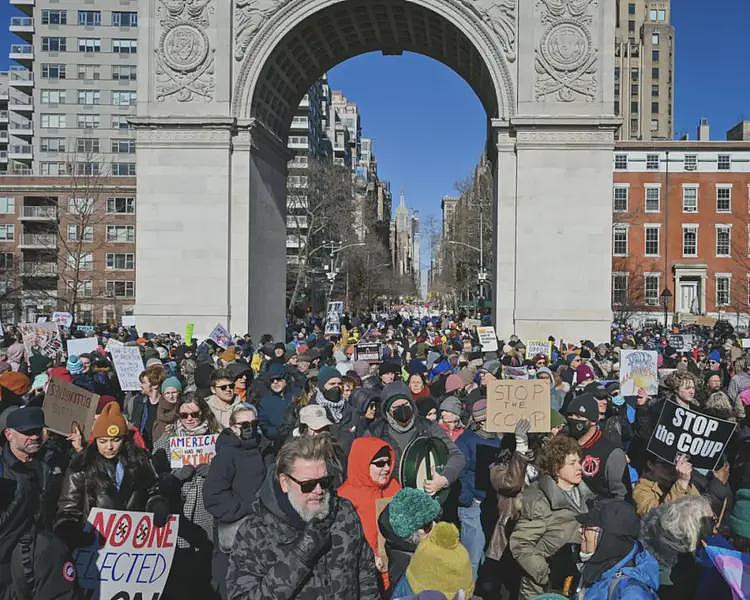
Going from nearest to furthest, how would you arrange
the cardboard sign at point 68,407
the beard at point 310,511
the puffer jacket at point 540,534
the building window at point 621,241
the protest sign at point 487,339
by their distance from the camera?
the beard at point 310,511 < the puffer jacket at point 540,534 < the cardboard sign at point 68,407 < the protest sign at point 487,339 < the building window at point 621,241

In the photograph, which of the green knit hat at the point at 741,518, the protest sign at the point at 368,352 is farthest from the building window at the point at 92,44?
the green knit hat at the point at 741,518

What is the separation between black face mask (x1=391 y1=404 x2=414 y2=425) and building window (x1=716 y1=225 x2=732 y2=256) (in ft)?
190

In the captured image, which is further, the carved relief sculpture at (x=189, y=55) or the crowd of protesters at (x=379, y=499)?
the carved relief sculpture at (x=189, y=55)

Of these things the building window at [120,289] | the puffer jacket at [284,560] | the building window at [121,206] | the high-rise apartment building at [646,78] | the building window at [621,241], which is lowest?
the puffer jacket at [284,560]

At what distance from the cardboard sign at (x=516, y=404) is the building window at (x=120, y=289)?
5666 centimetres

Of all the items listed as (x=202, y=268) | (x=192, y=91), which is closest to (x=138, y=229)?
(x=202, y=268)

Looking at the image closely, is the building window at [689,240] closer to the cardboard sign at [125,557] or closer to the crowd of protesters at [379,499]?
the crowd of protesters at [379,499]

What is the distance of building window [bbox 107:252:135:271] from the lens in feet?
202

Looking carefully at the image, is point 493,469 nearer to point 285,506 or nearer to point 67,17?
point 285,506

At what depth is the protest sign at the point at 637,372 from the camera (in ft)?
41.3

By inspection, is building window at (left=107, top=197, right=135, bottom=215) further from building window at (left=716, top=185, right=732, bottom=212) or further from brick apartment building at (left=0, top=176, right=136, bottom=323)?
building window at (left=716, top=185, right=732, bottom=212)

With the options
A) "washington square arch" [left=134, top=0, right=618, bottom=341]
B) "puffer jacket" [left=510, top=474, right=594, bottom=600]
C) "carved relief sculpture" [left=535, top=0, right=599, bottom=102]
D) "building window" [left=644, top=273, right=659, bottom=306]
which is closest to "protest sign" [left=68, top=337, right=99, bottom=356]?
"washington square arch" [left=134, top=0, right=618, bottom=341]

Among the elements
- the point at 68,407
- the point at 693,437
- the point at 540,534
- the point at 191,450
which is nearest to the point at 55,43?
the point at 68,407

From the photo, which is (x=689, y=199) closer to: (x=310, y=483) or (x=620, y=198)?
(x=620, y=198)
